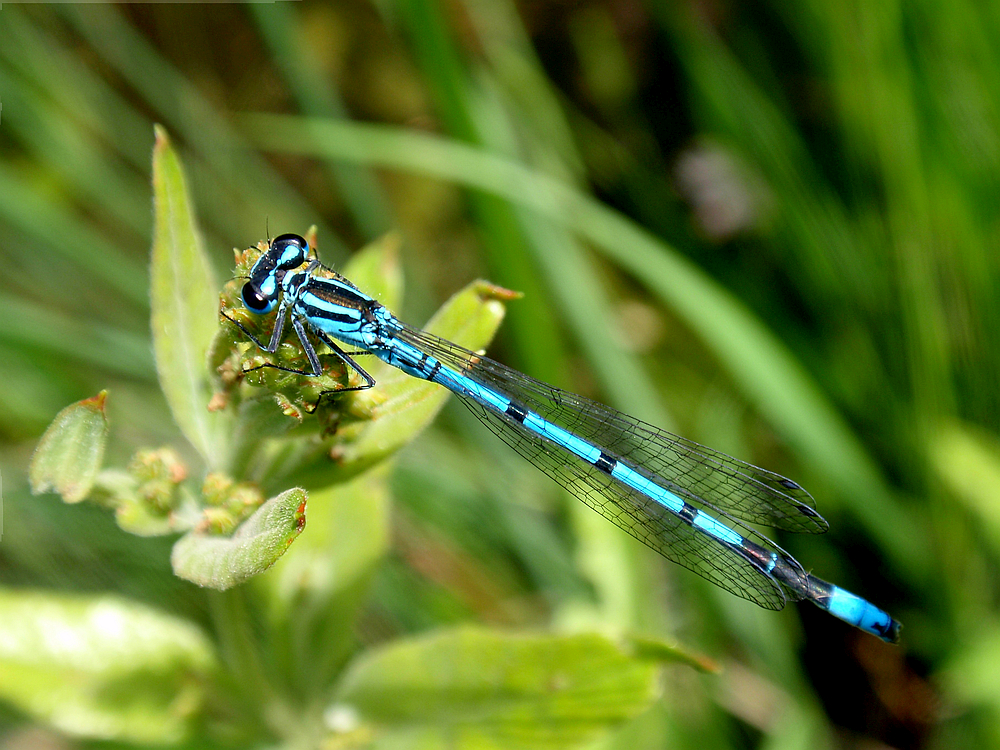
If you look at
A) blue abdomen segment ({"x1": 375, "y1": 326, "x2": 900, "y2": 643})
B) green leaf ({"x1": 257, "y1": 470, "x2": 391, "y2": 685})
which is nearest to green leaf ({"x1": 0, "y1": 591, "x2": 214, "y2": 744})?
green leaf ({"x1": 257, "y1": 470, "x2": 391, "y2": 685})

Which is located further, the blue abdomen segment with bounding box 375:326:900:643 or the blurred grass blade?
the blurred grass blade

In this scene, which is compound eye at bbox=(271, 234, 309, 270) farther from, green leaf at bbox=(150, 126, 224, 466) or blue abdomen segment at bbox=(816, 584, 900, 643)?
blue abdomen segment at bbox=(816, 584, 900, 643)

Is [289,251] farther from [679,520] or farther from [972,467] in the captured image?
[972,467]

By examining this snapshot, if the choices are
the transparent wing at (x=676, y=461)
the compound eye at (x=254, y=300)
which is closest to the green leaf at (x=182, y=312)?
the compound eye at (x=254, y=300)

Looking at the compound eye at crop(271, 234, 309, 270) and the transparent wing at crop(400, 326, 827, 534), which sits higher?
the transparent wing at crop(400, 326, 827, 534)

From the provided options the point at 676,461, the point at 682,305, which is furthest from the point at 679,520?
the point at 682,305

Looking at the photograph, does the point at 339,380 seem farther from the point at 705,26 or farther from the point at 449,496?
the point at 705,26

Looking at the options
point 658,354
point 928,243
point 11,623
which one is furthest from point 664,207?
point 11,623
